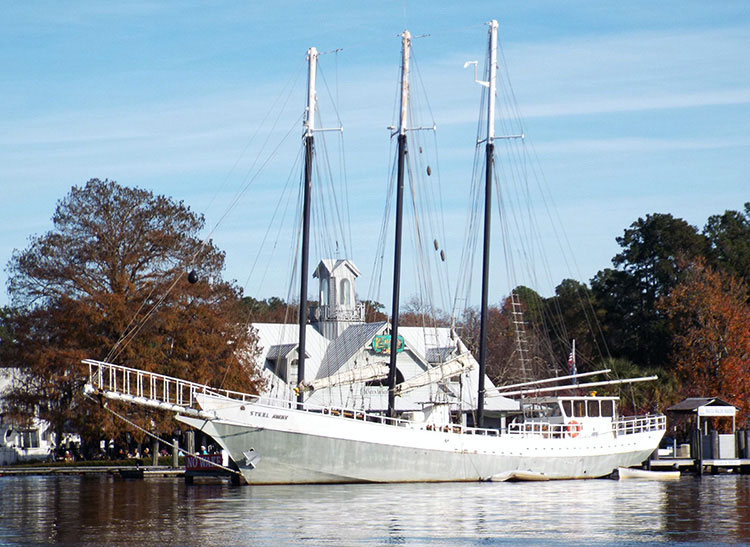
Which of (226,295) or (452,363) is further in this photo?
(226,295)

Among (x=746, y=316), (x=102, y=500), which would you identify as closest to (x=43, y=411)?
(x=102, y=500)

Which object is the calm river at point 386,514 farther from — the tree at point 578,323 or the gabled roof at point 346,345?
the tree at point 578,323

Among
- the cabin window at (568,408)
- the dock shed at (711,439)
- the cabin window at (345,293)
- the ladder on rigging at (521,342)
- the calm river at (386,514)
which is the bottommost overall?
the calm river at (386,514)

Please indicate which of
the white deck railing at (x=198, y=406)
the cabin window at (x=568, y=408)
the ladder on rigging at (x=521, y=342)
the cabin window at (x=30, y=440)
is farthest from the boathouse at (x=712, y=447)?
the cabin window at (x=30, y=440)

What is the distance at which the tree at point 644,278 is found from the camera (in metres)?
87.8

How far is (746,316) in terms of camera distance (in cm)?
7219

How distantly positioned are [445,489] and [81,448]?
117 feet

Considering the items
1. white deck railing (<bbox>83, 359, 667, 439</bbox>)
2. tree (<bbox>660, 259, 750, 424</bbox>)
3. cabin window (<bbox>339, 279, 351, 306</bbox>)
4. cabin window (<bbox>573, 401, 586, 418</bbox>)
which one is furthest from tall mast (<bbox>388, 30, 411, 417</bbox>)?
cabin window (<bbox>339, 279, 351, 306</bbox>)

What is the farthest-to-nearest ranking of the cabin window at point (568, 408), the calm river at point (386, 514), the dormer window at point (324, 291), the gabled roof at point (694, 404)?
the dormer window at point (324, 291)
the gabled roof at point (694, 404)
the cabin window at point (568, 408)
the calm river at point (386, 514)

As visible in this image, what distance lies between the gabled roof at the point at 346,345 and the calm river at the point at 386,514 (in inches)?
975

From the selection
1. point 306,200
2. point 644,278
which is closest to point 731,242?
point 644,278

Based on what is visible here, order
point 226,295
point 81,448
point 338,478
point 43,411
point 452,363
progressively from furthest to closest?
1. point 81,448
2. point 226,295
3. point 43,411
4. point 452,363
5. point 338,478

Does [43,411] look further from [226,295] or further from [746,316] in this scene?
[746,316]

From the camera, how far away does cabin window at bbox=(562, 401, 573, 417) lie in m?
50.2
